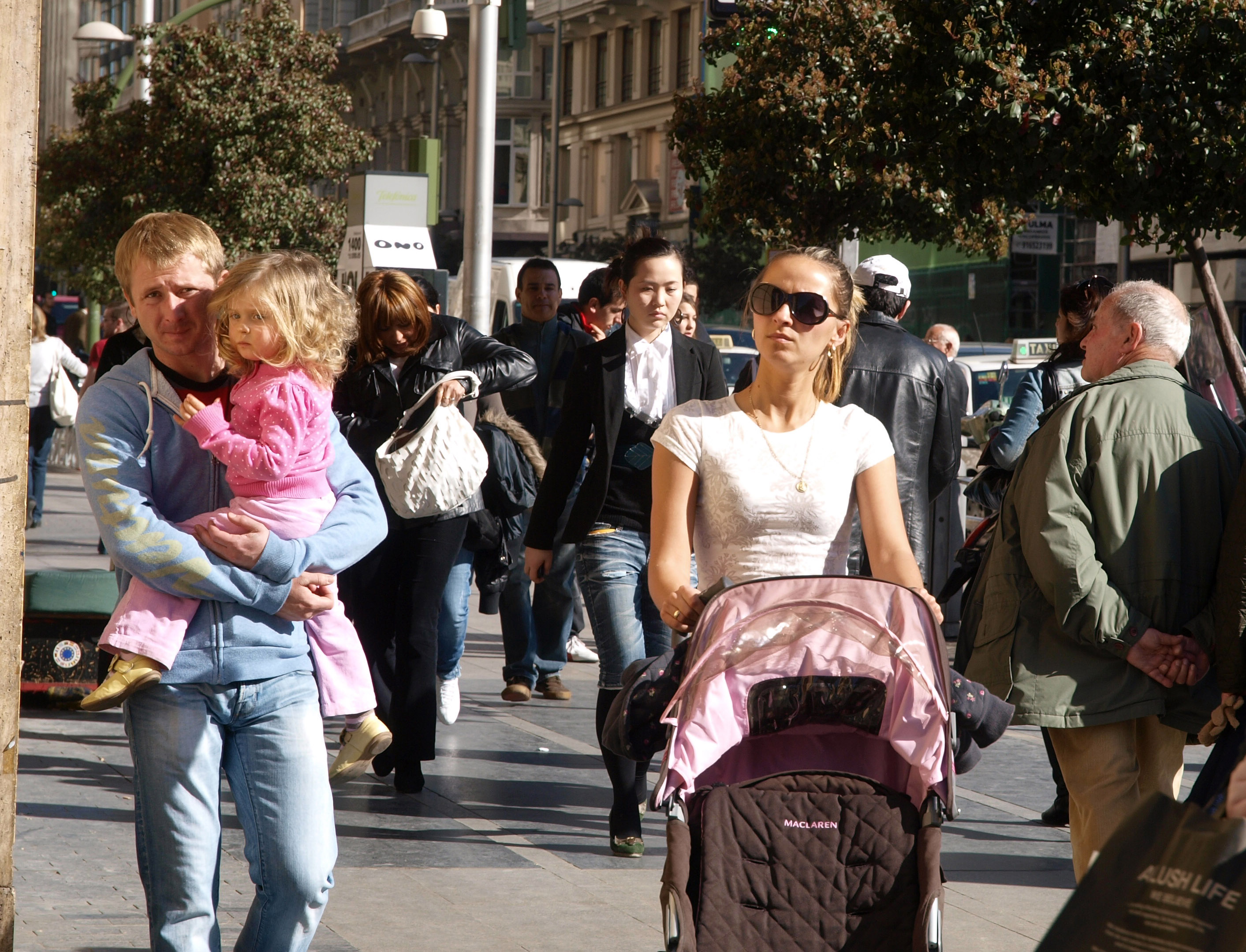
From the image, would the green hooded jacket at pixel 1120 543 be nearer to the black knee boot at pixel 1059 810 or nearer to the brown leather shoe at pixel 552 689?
the black knee boot at pixel 1059 810

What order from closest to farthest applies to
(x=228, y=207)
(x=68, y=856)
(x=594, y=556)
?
1. (x=68, y=856)
2. (x=594, y=556)
3. (x=228, y=207)

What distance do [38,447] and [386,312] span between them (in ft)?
32.0

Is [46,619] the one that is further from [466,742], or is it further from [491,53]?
[491,53]

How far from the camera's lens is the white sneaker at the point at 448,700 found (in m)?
7.46

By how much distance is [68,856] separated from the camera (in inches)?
208

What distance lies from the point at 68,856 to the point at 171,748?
2.21 m

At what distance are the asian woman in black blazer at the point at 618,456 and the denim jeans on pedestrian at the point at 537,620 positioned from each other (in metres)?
2.25

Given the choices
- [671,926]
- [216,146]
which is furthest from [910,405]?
[216,146]

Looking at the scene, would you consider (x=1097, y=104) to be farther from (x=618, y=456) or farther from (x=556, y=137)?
(x=556, y=137)

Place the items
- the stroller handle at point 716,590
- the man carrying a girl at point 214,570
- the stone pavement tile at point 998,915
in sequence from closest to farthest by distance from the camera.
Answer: the man carrying a girl at point 214,570, the stroller handle at point 716,590, the stone pavement tile at point 998,915

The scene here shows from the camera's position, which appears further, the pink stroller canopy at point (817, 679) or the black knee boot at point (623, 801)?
the black knee boot at point (623, 801)

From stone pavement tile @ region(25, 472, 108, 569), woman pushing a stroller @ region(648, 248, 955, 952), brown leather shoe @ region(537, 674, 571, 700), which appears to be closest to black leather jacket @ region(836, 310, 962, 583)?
woman pushing a stroller @ region(648, 248, 955, 952)

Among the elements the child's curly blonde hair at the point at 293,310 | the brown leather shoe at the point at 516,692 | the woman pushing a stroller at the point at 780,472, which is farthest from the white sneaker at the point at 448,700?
the child's curly blonde hair at the point at 293,310

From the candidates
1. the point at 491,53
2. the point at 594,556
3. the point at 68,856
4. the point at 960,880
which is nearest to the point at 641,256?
the point at 594,556
